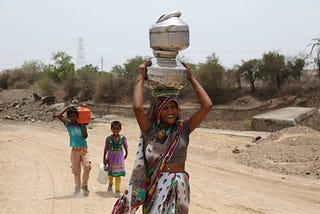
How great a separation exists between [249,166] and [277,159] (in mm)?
969

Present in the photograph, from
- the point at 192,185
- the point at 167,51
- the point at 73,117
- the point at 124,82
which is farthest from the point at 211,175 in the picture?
the point at 124,82

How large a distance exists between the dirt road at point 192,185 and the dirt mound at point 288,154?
0.51m

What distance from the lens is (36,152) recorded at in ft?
42.1

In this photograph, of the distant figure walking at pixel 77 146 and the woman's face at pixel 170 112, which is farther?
the distant figure walking at pixel 77 146

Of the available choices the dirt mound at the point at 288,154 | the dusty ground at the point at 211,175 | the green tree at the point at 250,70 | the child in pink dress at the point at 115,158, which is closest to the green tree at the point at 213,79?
the green tree at the point at 250,70

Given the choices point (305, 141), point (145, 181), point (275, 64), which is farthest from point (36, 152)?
point (275, 64)

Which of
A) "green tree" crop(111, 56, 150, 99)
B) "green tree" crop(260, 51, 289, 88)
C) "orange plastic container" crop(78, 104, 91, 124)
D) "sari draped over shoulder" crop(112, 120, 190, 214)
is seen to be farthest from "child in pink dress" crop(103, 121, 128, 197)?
"green tree" crop(111, 56, 150, 99)

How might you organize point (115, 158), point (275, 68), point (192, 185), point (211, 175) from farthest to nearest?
point (275, 68) < point (211, 175) < point (192, 185) < point (115, 158)

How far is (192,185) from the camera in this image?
27.7 ft

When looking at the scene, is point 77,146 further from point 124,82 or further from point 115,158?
point 124,82

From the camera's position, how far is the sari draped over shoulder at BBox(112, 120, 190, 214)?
11.0 feet

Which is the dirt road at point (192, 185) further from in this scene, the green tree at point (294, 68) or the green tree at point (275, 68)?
the green tree at point (294, 68)

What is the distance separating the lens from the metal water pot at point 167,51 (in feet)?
10.9

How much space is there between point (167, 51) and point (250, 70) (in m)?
29.3
